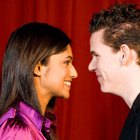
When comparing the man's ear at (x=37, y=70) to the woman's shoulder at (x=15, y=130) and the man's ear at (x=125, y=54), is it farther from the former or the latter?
the man's ear at (x=125, y=54)

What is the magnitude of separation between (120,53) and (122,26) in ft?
0.35

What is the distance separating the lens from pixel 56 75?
1.35m

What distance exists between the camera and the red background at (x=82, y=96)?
1889 millimetres

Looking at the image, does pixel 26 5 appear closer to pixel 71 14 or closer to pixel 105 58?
pixel 71 14

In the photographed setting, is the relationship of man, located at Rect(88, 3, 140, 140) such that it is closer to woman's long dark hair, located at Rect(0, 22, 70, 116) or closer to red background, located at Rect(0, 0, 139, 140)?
woman's long dark hair, located at Rect(0, 22, 70, 116)

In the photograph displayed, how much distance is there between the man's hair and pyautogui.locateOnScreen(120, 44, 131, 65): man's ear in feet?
0.04

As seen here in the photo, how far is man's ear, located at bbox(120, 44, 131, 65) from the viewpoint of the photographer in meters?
1.19

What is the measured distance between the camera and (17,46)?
49.3 inches

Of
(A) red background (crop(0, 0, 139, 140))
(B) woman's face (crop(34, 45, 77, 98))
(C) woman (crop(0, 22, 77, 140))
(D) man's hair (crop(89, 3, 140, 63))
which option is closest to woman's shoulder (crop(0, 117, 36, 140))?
(C) woman (crop(0, 22, 77, 140))

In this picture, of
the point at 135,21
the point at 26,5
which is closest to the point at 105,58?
the point at 135,21

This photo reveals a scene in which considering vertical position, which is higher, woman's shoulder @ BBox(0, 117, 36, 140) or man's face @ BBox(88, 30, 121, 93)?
man's face @ BBox(88, 30, 121, 93)

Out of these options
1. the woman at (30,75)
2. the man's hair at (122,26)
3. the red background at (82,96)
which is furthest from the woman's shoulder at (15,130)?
the red background at (82,96)

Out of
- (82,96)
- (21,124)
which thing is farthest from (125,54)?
(82,96)

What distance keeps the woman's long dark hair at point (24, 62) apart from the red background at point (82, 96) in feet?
2.07
